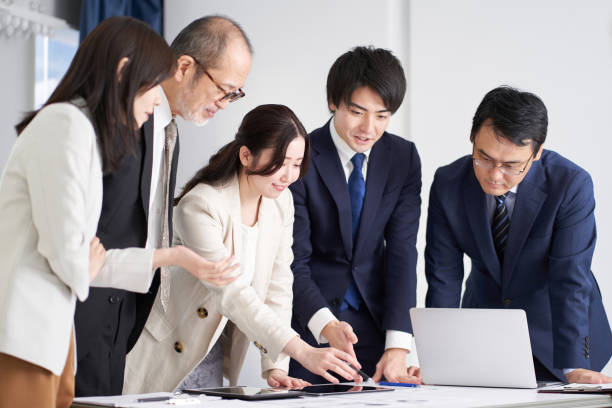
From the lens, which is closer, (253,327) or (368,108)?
(253,327)

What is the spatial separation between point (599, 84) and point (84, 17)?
240 cm

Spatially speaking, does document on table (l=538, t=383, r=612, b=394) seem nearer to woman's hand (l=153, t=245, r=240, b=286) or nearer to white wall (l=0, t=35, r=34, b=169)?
woman's hand (l=153, t=245, r=240, b=286)

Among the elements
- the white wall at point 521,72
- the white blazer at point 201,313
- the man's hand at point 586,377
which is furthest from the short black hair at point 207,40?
the white wall at point 521,72

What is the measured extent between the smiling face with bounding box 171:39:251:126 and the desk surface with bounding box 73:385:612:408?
2.54ft

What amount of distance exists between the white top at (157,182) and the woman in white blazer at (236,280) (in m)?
0.13

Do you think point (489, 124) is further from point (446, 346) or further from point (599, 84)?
point (599, 84)

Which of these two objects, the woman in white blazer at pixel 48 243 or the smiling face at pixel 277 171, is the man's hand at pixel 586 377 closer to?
the smiling face at pixel 277 171

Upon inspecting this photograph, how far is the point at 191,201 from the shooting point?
2012 mm

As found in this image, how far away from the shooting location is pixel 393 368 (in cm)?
217

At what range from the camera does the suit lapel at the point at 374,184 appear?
7.54 ft

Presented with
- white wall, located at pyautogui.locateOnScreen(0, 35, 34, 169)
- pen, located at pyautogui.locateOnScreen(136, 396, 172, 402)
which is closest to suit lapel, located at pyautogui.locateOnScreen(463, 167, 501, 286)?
pen, located at pyautogui.locateOnScreen(136, 396, 172, 402)

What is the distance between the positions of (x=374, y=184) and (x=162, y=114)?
0.74 m

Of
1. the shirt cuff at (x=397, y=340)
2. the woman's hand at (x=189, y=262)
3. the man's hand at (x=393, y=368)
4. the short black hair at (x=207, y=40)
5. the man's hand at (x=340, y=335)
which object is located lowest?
the man's hand at (x=393, y=368)

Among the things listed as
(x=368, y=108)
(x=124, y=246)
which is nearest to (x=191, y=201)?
(x=124, y=246)
